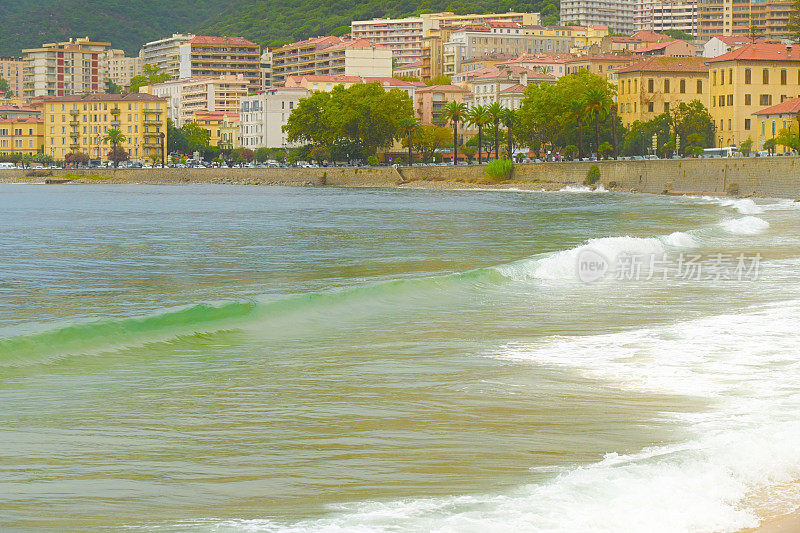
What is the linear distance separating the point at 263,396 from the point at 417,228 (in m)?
33.6

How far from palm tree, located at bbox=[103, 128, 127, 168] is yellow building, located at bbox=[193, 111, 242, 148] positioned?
17.5 meters

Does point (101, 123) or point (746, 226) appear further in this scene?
point (101, 123)

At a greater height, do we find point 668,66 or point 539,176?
point 668,66

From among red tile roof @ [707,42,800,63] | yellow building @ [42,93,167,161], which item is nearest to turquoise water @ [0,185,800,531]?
red tile roof @ [707,42,800,63]

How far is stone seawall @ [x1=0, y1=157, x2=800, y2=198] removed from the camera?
6238 centimetres

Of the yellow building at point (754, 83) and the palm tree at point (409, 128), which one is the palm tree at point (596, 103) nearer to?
the yellow building at point (754, 83)

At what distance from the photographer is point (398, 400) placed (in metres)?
11.0

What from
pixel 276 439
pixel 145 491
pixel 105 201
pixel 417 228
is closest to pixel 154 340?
pixel 276 439

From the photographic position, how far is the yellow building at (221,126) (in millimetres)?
182125

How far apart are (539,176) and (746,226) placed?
54.9 m

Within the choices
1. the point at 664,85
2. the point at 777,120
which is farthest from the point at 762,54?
the point at 664,85

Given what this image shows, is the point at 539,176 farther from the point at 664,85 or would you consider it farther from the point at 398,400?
the point at 398,400

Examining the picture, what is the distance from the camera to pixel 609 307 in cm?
1764

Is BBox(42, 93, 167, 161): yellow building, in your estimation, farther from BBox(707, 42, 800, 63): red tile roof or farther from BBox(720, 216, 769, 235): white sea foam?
BBox(720, 216, 769, 235): white sea foam
